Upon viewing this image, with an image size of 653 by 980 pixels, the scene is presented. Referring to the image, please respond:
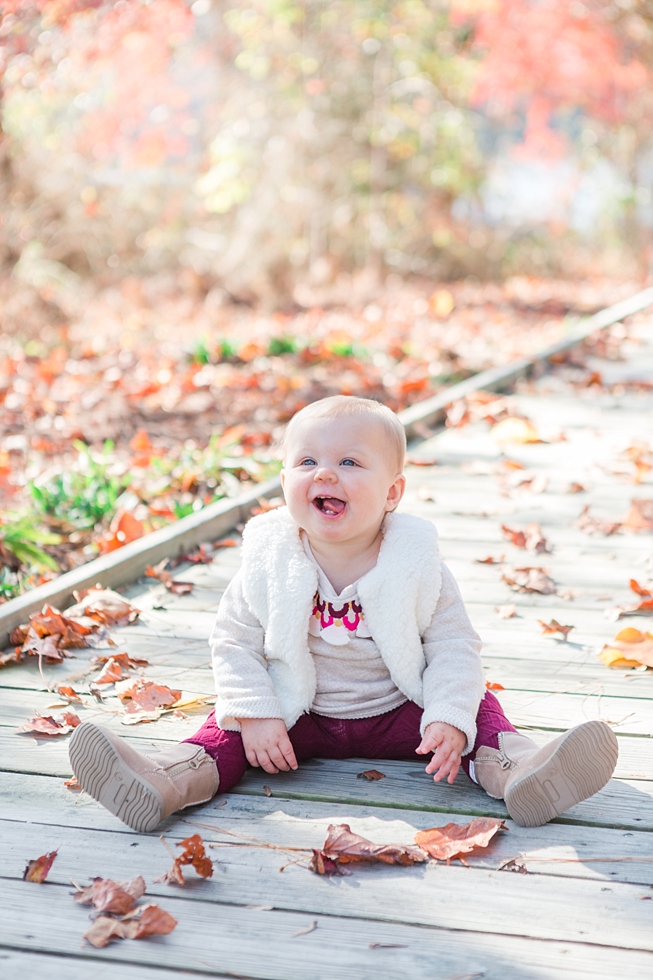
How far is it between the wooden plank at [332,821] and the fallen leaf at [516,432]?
3.52 meters

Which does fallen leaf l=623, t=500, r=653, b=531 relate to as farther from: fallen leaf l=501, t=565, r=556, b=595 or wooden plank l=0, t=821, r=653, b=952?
wooden plank l=0, t=821, r=653, b=952

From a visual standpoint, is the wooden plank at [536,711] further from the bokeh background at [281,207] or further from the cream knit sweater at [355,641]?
the bokeh background at [281,207]

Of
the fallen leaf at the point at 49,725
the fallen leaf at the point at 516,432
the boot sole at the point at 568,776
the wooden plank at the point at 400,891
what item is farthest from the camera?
the fallen leaf at the point at 516,432

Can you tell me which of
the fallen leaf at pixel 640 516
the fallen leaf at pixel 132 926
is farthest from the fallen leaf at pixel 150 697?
the fallen leaf at pixel 640 516

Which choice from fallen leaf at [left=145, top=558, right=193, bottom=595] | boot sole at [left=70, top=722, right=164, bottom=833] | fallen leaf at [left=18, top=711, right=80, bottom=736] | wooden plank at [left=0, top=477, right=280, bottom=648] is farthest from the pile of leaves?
boot sole at [left=70, top=722, right=164, bottom=833]

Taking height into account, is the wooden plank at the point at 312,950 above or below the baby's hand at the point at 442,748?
above

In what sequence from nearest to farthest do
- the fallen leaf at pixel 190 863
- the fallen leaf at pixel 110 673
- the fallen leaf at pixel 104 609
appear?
the fallen leaf at pixel 190 863, the fallen leaf at pixel 110 673, the fallen leaf at pixel 104 609

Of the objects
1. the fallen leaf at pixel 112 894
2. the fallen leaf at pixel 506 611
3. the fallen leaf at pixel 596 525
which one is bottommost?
the fallen leaf at pixel 596 525

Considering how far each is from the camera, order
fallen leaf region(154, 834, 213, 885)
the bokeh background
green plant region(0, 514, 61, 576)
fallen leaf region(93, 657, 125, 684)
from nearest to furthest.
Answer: fallen leaf region(154, 834, 213, 885) → fallen leaf region(93, 657, 125, 684) → green plant region(0, 514, 61, 576) → the bokeh background

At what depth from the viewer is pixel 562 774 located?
6.28 ft

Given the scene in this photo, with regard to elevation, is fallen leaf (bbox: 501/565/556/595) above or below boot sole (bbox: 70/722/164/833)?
below

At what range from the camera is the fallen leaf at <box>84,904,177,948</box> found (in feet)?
5.30

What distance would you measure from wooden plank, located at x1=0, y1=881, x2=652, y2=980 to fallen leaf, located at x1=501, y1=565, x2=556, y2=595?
174 cm

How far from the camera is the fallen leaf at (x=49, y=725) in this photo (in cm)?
237
